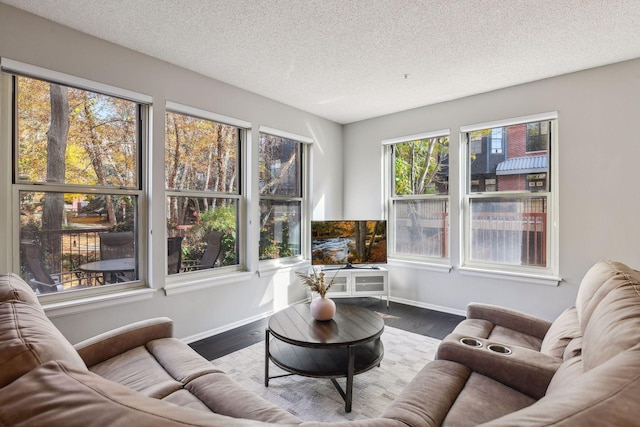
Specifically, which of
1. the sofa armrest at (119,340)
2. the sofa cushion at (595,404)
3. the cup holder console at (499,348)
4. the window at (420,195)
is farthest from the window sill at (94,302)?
the window at (420,195)

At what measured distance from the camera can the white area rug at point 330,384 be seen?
205cm

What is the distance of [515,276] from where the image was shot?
3.48 m

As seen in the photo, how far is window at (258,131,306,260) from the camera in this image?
3961 mm

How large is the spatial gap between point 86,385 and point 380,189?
167 inches

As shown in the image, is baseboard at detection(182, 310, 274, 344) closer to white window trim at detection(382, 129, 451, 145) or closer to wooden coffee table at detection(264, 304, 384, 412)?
wooden coffee table at detection(264, 304, 384, 412)

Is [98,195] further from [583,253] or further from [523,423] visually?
[583,253]

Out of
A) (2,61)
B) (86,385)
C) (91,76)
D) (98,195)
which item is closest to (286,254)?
(98,195)

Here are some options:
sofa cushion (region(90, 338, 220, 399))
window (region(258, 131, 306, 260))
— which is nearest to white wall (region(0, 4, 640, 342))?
window (region(258, 131, 306, 260))

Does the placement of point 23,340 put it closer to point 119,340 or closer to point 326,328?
point 119,340

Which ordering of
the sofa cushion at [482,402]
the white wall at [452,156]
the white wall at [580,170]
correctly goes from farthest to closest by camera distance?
1. the white wall at [580,170]
2. the white wall at [452,156]
3. the sofa cushion at [482,402]

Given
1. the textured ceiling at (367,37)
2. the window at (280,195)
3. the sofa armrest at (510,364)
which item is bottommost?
the sofa armrest at (510,364)

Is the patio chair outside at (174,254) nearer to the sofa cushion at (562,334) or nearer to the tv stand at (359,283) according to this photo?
the tv stand at (359,283)

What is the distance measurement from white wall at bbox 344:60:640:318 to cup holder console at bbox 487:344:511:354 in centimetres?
205

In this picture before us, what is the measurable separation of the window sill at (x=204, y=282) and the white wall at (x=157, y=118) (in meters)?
0.05
